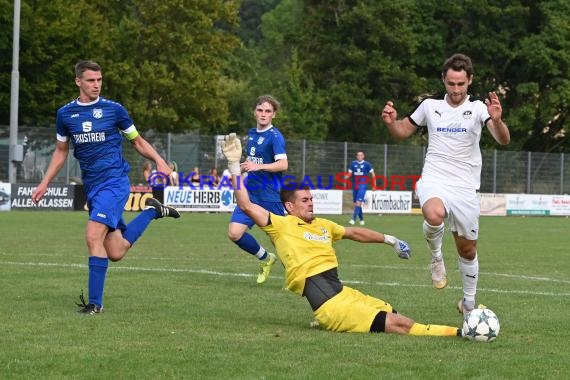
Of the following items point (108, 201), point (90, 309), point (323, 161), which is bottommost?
point (90, 309)

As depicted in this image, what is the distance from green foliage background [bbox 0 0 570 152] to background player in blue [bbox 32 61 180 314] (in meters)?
37.8

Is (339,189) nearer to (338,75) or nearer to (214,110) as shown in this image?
(214,110)

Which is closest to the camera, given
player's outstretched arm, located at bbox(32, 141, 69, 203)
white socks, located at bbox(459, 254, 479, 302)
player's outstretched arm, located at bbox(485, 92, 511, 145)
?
player's outstretched arm, located at bbox(485, 92, 511, 145)

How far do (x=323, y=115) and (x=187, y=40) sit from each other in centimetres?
955

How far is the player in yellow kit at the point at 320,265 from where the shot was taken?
806 cm

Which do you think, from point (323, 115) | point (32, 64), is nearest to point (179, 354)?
point (32, 64)

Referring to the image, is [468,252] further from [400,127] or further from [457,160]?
[400,127]

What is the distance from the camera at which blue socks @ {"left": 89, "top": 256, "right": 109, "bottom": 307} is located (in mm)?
9250

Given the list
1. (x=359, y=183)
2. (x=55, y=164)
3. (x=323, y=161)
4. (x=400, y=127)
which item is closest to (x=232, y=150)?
(x=400, y=127)

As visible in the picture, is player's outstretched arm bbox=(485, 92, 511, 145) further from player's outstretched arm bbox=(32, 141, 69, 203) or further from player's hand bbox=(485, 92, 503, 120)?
player's outstretched arm bbox=(32, 141, 69, 203)

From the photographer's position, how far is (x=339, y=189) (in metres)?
40.0

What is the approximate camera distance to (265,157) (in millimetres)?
12336

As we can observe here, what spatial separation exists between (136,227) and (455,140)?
314cm

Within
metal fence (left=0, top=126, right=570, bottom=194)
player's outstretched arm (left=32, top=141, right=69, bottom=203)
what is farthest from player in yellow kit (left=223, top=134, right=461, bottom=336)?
metal fence (left=0, top=126, right=570, bottom=194)
